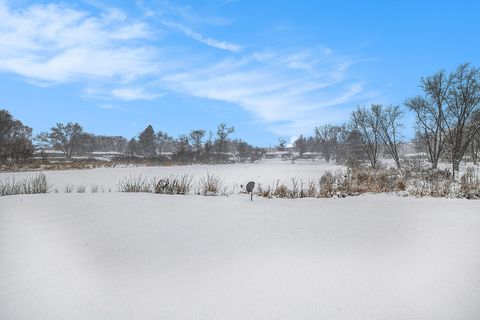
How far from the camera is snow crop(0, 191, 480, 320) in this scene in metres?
2.33

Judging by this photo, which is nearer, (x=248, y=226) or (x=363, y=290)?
(x=363, y=290)

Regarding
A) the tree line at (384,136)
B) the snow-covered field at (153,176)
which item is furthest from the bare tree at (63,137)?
the snow-covered field at (153,176)

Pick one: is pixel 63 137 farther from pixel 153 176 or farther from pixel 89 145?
pixel 153 176

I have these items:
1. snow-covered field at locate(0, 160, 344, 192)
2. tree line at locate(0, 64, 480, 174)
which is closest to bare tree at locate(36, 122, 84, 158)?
tree line at locate(0, 64, 480, 174)

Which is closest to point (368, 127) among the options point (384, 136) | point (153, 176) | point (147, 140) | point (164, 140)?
point (384, 136)

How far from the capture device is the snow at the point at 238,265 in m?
2.33

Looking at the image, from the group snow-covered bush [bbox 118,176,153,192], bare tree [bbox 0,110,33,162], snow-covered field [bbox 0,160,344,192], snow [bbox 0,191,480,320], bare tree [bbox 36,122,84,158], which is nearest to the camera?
snow [bbox 0,191,480,320]

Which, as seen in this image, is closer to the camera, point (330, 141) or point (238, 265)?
point (238, 265)

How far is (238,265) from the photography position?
3100mm

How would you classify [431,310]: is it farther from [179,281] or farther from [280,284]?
[179,281]

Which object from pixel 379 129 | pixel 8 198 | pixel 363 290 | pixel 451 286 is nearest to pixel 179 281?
pixel 363 290

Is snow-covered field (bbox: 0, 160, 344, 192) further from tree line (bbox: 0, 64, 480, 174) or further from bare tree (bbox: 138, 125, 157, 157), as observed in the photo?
bare tree (bbox: 138, 125, 157, 157)

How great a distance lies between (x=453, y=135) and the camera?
1161 inches

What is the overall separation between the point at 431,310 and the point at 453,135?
110ft
